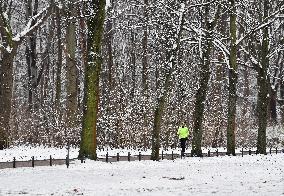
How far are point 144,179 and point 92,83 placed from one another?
637 cm

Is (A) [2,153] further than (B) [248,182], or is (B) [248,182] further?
(A) [2,153]

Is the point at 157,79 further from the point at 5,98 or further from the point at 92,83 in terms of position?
the point at 92,83

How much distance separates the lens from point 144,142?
113 feet

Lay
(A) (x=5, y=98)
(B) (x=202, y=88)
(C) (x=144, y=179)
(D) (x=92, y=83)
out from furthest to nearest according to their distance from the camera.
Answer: (A) (x=5, y=98) → (B) (x=202, y=88) → (D) (x=92, y=83) → (C) (x=144, y=179)

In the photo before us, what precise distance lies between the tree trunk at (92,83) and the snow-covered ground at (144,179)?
104 cm

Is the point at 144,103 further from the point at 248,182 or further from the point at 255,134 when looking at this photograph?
the point at 248,182

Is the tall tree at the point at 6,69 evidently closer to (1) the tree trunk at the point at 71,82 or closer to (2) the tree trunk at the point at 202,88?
(1) the tree trunk at the point at 71,82

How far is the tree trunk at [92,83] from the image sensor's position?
869 inches

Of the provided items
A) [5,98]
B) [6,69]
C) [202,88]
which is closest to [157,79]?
[202,88]

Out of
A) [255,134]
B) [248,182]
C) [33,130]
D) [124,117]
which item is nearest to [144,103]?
[124,117]

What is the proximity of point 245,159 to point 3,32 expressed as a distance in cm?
1609

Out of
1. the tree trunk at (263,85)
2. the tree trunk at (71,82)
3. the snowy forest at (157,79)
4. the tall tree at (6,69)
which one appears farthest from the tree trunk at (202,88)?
the tall tree at (6,69)

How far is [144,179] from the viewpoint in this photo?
56.9 feet

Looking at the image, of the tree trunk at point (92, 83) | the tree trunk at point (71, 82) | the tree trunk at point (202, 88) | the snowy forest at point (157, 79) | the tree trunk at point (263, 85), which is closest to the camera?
the tree trunk at point (92, 83)
